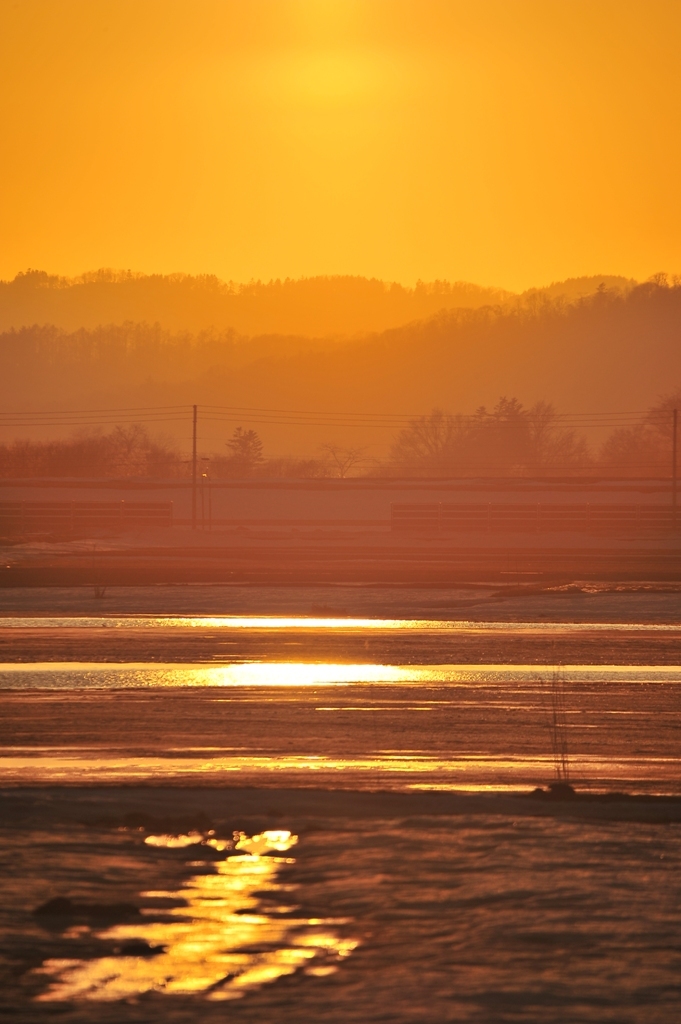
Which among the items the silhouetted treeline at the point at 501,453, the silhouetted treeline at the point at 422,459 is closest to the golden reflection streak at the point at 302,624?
the silhouetted treeline at the point at 422,459

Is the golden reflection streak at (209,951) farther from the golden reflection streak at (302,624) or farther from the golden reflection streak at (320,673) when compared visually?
the golden reflection streak at (302,624)

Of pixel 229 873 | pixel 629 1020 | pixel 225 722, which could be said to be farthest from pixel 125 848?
pixel 225 722

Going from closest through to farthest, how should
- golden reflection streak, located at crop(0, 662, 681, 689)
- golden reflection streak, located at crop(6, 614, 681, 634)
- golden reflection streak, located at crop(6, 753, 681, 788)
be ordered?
golden reflection streak, located at crop(6, 753, 681, 788), golden reflection streak, located at crop(0, 662, 681, 689), golden reflection streak, located at crop(6, 614, 681, 634)

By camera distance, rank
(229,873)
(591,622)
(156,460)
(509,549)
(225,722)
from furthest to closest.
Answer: (156,460) → (509,549) → (591,622) → (225,722) → (229,873)

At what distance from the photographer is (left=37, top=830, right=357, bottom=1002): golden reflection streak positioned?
18.3ft

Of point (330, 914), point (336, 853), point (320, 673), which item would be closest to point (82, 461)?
point (320, 673)

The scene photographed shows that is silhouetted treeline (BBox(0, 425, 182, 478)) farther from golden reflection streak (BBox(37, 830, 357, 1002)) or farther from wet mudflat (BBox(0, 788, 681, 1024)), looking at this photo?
golden reflection streak (BBox(37, 830, 357, 1002))

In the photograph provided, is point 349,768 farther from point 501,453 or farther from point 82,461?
point 501,453

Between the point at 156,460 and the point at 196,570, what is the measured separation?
89.3m

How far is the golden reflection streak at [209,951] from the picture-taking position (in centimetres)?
559

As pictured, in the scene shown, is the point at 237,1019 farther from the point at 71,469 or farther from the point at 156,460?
the point at 156,460

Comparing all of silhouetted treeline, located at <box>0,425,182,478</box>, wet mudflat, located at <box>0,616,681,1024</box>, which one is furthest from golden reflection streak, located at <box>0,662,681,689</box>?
silhouetted treeline, located at <box>0,425,182,478</box>

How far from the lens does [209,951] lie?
19.6ft

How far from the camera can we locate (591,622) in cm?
2252
